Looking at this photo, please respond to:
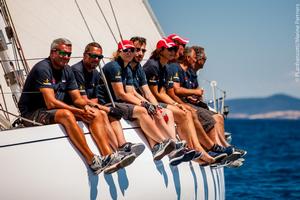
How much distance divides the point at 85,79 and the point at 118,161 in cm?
135

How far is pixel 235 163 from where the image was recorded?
12180 millimetres

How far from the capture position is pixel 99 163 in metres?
8.62

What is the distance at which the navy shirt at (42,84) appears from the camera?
866cm

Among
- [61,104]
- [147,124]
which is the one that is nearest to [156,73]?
[147,124]

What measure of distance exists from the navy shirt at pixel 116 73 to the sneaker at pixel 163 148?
2.56ft

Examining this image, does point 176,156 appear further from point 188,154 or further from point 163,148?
point 163,148

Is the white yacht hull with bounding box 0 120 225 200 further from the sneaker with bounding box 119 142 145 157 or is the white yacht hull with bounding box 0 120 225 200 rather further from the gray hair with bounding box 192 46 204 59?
the gray hair with bounding box 192 46 204 59

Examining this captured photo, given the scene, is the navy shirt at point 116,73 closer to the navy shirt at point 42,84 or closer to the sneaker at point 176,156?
the navy shirt at point 42,84

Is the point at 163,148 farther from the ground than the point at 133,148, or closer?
closer

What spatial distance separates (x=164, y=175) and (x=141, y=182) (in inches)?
22.9

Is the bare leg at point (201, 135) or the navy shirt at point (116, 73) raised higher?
the navy shirt at point (116, 73)

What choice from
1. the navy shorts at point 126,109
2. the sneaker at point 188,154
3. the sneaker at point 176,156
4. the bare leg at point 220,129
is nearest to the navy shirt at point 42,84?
the navy shorts at point 126,109

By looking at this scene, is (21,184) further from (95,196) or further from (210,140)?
(210,140)

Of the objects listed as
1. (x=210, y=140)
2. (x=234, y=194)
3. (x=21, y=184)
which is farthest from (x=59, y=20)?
(x=234, y=194)
